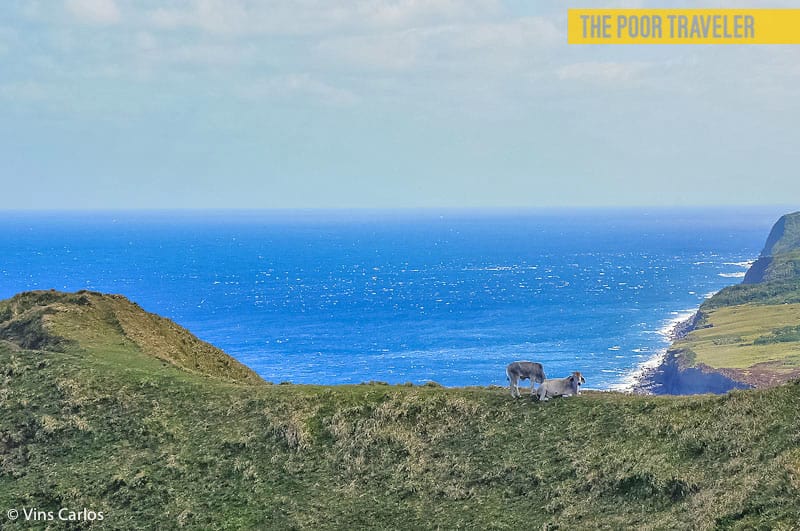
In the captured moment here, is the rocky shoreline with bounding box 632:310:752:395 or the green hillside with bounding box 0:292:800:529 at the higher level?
the green hillside with bounding box 0:292:800:529

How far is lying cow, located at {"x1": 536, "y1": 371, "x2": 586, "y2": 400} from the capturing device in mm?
31953

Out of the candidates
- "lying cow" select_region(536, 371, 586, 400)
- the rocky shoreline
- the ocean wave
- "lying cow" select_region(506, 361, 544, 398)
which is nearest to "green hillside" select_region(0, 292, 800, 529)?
"lying cow" select_region(536, 371, 586, 400)

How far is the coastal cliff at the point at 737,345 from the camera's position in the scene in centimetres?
10450

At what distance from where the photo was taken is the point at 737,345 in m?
127

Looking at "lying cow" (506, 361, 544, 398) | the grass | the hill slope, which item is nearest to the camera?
"lying cow" (506, 361, 544, 398)

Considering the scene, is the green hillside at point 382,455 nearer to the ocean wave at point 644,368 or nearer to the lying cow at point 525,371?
the lying cow at point 525,371

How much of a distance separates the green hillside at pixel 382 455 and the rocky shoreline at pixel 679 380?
74.2 m

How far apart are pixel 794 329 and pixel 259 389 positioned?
127043 mm

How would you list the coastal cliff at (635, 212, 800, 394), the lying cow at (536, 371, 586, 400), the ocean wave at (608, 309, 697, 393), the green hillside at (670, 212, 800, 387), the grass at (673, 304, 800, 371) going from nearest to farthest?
the lying cow at (536, 371, 586, 400) → the coastal cliff at (635, 212, 800, 394) → the green hillside at (670, 212, 800, 387) → the grass at (673, 304, 800, 371) → the ocean wave at (608, 309, 697, 393)

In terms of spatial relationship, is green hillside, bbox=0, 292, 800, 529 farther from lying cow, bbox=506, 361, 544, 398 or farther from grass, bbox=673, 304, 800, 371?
grass, bbox=673, 304, 800, 371

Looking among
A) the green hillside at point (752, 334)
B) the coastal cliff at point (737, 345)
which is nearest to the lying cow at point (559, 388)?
the coastal cliff at point (737, 345)

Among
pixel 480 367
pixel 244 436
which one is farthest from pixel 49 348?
pixel 480 367

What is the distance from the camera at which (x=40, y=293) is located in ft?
184
